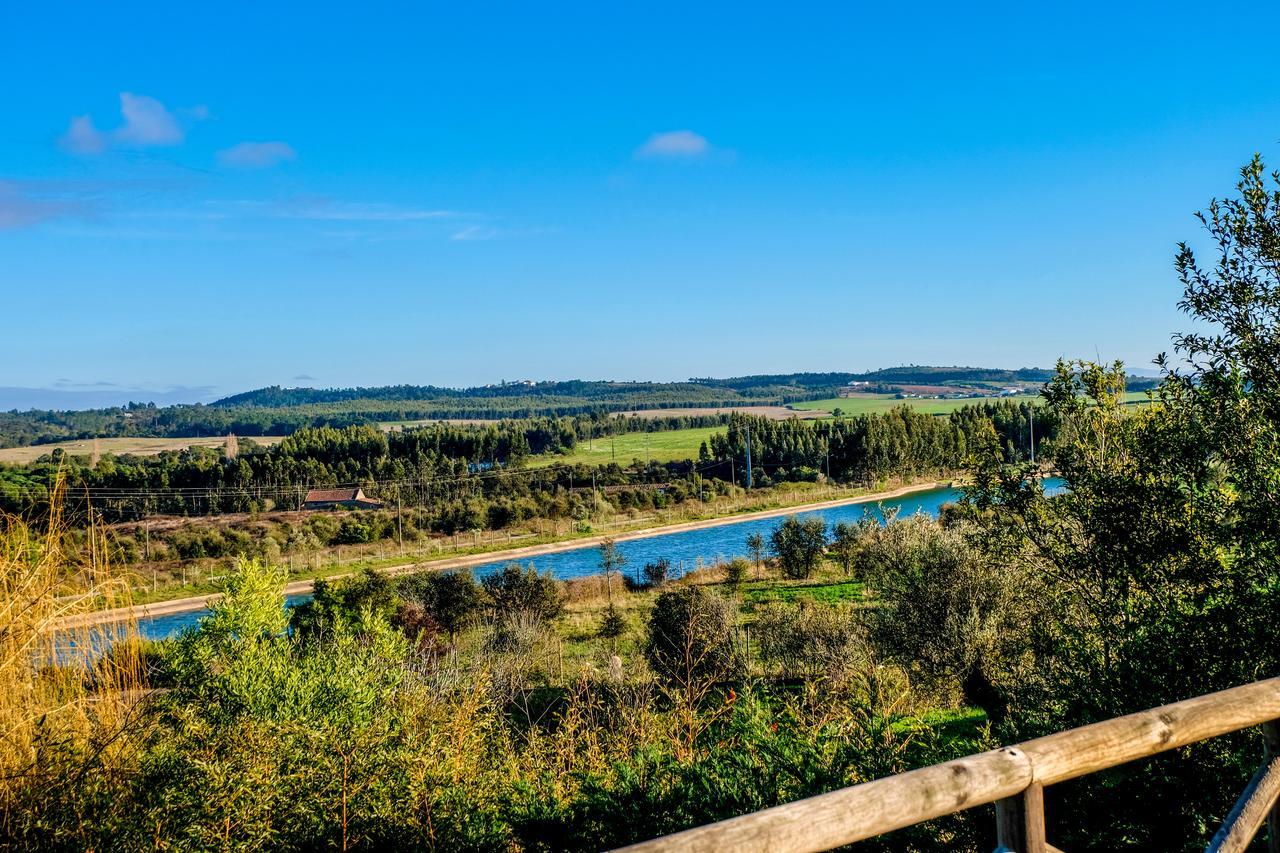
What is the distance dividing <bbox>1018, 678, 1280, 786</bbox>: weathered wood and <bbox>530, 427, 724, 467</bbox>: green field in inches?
3737

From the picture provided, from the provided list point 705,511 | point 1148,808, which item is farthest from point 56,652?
point 705,511

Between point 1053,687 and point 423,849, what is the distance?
6.56 metres

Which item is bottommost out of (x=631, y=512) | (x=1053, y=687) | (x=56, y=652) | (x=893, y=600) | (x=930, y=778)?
(x=631, y=512)

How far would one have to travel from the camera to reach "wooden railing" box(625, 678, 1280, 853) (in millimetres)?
1862

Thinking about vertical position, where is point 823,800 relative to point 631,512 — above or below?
above

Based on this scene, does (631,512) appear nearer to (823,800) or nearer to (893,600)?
(893,600)

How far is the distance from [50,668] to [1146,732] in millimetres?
5369

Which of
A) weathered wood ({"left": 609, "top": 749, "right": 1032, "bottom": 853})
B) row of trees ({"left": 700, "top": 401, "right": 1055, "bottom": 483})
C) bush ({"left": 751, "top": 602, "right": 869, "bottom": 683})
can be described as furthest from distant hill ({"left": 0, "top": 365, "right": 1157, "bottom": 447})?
weathered wood ({"left": 609, "top": 749, "right": 1032, "bottom": 853})

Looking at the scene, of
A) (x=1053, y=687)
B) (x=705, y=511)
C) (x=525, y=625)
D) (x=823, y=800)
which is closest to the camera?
(x=823, y=800)

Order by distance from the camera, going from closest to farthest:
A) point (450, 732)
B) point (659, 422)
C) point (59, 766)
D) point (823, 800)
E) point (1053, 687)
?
point (823, 800)
point (59, 766)
point (450, 732)
point (1053, 687)
point (659, 422)

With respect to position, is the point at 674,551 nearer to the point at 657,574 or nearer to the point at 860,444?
the point at 657,574

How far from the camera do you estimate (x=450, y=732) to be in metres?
7.54

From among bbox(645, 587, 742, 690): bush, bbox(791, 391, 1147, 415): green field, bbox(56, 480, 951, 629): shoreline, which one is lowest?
bbox(56, 480, 951, 629): shoreline

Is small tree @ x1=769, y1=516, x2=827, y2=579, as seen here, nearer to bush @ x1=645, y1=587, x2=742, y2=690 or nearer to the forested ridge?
bush @ x1=645, y1=587, x2=742, y2=690
